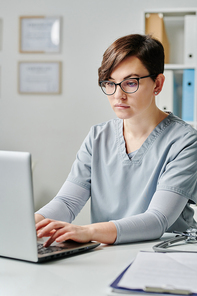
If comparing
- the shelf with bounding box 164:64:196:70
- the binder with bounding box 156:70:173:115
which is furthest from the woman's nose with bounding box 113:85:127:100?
the shelf with bounding box 164:64:196:70

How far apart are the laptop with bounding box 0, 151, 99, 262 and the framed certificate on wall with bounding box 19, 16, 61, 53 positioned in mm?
2299

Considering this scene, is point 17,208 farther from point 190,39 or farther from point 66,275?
point 190,39

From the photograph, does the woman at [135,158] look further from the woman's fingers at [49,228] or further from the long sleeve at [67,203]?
the woman's fingers at [49,228]

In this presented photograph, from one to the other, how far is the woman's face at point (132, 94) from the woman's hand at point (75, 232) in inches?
17.6

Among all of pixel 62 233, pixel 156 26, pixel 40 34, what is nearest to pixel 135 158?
pixel 62 233

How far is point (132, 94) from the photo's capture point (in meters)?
1.23

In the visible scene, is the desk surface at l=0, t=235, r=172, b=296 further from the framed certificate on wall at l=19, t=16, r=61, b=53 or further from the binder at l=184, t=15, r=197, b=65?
the framed certificate on wall at l=19, t=16, r=61, b=53

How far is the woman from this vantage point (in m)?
1.12

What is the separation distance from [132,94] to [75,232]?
Result: 0.56 metres

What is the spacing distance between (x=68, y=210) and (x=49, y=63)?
188cm

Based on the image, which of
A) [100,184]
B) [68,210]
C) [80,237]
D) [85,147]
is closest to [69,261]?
[80,237]

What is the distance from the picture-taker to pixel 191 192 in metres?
1.12

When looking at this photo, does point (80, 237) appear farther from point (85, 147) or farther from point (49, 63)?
point (49, 63)

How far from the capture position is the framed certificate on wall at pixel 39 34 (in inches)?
112
